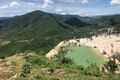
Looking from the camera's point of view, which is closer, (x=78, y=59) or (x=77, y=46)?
(x=78, y=59)

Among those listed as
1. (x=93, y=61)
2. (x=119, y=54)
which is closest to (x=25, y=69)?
(x=93, y=61)

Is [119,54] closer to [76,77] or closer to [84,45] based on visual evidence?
[84,45]

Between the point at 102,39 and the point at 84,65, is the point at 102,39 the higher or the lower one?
the higher one

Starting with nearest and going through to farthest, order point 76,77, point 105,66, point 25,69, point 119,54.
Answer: point 76,77 → point 25,69 → point 105,66 → point 119,54

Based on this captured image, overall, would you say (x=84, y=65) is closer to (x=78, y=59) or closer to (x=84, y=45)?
(x=78, y=59)

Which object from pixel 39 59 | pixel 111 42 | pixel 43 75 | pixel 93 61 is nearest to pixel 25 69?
pixel 43 75

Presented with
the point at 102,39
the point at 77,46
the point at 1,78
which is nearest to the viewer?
the point at 1,78
